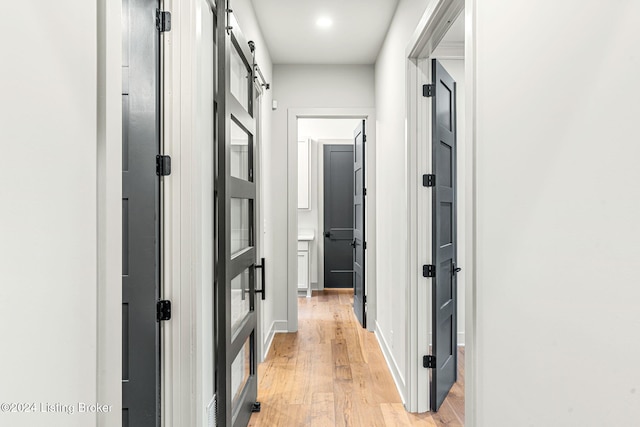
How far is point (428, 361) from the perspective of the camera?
2.54m

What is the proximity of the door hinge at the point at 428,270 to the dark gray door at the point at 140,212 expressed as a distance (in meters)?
1.61

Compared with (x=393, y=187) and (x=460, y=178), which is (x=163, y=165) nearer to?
(x=393, y=187)

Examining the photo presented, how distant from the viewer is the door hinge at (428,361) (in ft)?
8.32

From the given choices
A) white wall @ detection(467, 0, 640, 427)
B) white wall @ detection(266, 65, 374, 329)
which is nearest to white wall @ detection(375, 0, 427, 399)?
white wall @ detection(266, 65, 374, 329)

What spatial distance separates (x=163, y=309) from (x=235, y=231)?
0.80 m

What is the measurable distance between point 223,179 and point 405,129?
132 centimetres

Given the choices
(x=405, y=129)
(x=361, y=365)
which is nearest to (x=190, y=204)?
(x=405, y=129)

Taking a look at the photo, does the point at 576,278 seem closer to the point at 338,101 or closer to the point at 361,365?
the point at 361,365

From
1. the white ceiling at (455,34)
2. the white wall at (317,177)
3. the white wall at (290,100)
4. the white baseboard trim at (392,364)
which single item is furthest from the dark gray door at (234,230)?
the white wall at (317,177)

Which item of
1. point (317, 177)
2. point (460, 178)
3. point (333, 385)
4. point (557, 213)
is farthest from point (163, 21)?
point (317, 177)

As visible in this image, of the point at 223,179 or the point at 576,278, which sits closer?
the point at 576,278

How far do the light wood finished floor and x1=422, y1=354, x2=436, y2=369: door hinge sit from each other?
1.03ft

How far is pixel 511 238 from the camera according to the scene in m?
1.16
